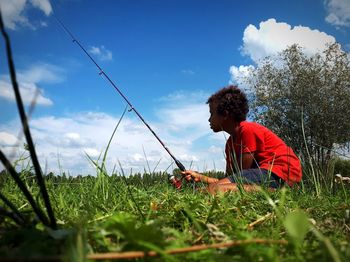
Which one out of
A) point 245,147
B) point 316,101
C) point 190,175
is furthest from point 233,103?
point 316,101

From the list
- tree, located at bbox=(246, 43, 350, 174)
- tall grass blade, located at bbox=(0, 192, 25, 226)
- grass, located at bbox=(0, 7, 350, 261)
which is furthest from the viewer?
tree, located at bbox=(246, 43, 350, 174)

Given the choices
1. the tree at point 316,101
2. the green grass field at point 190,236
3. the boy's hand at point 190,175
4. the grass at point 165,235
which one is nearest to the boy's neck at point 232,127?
the boy's hand at point 190,175

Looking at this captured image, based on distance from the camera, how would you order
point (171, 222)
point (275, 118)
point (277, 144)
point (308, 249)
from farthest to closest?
point (275, 118)
point (277, 144)
point (171, 222)
point (308, 249)

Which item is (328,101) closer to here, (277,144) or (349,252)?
(277,144)

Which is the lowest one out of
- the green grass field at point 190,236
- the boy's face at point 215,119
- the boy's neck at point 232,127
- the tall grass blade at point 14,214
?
the green grass field at point 190,236

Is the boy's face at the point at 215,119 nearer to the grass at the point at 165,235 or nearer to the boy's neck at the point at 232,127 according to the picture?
the boy's neck at the point at 232,127

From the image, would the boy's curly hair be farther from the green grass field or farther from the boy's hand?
the green grass field

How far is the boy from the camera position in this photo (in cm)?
614

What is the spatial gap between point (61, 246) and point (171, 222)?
94cm

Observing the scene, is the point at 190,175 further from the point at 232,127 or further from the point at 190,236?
the point at 190,236

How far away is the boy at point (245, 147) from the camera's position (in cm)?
614

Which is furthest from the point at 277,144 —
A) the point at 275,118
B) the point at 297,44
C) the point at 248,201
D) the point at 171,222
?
the point at 297,44

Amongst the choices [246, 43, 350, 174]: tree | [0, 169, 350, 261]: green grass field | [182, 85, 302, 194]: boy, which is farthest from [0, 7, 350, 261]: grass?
[246, 43, 350, 174]: tree

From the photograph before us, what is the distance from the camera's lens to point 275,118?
115 ft
